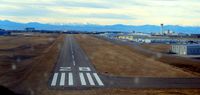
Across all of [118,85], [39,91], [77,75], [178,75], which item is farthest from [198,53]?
[39,91]

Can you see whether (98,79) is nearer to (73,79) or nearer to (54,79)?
(73,79)

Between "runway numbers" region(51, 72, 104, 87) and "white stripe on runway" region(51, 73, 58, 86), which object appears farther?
"white stripe on runway" region(51, 73, 58, 86)

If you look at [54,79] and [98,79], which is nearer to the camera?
[54,79]

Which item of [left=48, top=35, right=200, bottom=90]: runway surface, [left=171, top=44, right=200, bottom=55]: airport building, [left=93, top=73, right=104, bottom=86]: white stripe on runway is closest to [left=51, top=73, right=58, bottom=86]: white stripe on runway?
[left=48, top=35, right=200, bottom=90]: runway surface

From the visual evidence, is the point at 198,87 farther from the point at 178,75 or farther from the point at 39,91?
the point at 39,91

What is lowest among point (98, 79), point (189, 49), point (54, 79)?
point (189, 49)

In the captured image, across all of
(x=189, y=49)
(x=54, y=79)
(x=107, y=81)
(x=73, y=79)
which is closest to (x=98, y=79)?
(x=107, y=81)

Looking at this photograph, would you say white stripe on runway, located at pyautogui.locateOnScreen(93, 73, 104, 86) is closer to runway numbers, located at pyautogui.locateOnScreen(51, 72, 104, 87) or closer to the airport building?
runway numbers, located at pyautogui.locateOnScreen(51, 72, 104, 87)

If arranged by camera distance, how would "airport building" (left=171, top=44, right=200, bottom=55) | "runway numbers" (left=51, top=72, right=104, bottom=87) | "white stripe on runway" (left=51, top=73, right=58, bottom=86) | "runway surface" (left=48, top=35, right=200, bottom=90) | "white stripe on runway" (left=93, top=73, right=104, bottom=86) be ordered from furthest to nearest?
"airport building" (left=171, top=44, right=200, bottom=55) < "white stripe on runway" (left=93, top=73, right=104, bottom=86) < "white stripe on runway" (left=51, top=73, right=58, bottom=86) < "runway numbers" (left=51, top=72, right=104, bottom=87) < "runway surface" (left=48, top=35, right=200, bottom=90)
